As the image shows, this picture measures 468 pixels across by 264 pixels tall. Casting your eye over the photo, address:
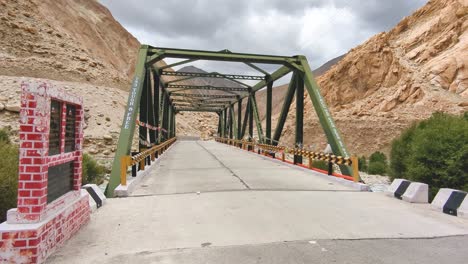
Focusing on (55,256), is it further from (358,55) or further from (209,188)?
(358,55)

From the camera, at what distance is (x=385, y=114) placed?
4209cm

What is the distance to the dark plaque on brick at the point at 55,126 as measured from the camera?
414cm

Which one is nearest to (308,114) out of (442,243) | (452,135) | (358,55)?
(358,55)

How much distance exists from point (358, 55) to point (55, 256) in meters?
54.2

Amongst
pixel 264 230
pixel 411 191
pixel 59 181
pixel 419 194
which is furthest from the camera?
pixel 411 191

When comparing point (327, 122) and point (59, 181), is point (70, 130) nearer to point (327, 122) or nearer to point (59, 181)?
point (59, 181)

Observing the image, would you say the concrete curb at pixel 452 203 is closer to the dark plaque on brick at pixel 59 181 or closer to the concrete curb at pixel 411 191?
the concrete curb at pixel 411 191

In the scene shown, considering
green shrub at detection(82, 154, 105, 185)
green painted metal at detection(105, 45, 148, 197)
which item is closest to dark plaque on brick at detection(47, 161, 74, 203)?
green painted metal at detection(105, 45, 148, 197)

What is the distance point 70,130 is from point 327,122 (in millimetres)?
8792

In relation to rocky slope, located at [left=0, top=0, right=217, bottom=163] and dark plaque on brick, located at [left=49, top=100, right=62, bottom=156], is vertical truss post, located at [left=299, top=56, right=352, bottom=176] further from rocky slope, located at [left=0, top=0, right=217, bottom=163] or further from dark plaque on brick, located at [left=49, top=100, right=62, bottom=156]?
rocky slope, located at [left=0, top=0, right=217, bottom=163]

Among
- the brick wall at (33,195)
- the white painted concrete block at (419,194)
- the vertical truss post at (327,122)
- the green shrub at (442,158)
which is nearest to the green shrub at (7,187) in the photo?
the brick wall at (33,195)

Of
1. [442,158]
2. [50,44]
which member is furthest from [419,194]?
[50,44]

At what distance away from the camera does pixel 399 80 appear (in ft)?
150

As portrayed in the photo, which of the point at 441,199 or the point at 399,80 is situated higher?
the point at 399,80
